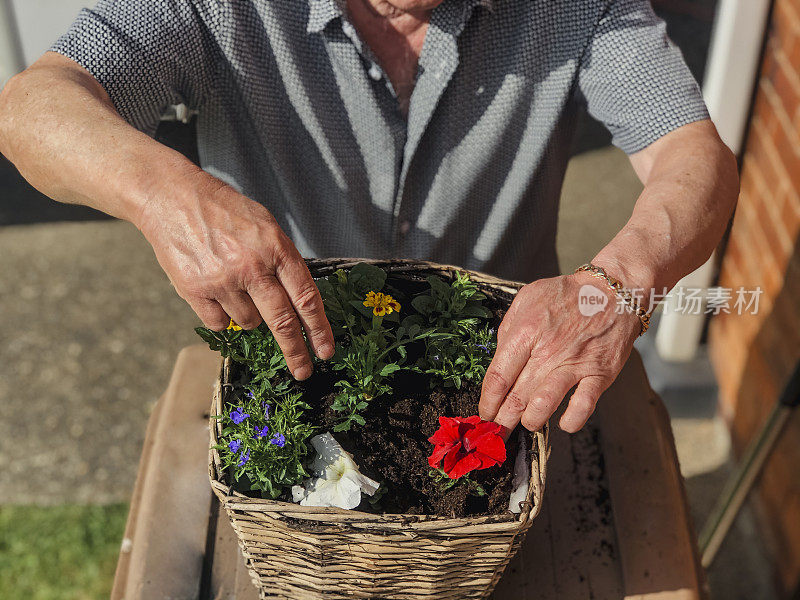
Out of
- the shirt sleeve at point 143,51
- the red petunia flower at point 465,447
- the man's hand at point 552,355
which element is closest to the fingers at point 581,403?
the man's hand at point 552,355

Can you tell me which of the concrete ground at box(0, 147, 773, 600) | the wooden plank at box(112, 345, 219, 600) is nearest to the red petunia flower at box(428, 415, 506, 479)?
the wooden plank at box(112, 345, 219, 600)

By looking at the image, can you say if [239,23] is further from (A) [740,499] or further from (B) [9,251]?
(B) [9,251]

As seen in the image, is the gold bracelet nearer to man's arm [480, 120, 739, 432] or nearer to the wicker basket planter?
man's arm [480, 120, 739, 432]

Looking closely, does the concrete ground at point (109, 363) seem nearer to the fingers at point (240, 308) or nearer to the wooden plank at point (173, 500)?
the wooden plank at point (173, 500)

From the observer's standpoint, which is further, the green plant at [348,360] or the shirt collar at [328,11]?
the shirt collar at [328,11]

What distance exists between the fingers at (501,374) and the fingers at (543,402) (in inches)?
0.7

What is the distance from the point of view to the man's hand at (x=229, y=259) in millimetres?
926

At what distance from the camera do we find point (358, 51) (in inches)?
51.1

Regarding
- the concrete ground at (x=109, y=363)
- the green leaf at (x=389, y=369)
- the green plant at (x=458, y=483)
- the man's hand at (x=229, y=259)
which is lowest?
the concrete ground at (x=109, y=363)

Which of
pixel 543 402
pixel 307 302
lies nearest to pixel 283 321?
pixel 307 302

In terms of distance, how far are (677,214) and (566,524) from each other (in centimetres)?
54

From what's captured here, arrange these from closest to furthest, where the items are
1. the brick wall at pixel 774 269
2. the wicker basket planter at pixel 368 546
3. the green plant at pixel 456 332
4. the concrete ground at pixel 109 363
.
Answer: the wicker basket planter at pixel 368 546
the green plant at pixel 456 332
the brick wall at pixel 774 269
the concrete ground at pixel 109 363

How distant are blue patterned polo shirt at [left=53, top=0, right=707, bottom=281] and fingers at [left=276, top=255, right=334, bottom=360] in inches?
19.3

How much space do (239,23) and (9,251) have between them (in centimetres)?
222
